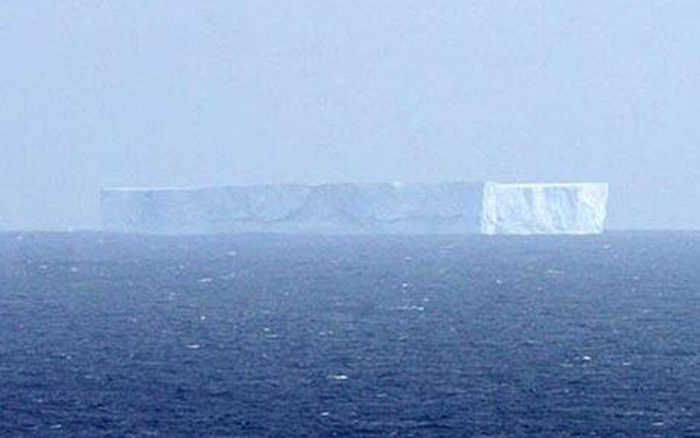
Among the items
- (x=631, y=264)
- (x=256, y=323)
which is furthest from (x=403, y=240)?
(x=256, y=323)

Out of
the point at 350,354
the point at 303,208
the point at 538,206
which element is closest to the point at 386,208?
the point at 303,208

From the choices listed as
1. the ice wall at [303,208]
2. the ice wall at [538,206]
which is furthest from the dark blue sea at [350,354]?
the ice wall at [538,206]

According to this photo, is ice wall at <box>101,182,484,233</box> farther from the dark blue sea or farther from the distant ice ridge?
the dark blue sea

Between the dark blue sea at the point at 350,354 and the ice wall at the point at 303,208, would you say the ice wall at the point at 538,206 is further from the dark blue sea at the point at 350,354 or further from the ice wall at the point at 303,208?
the dark blue sea at the point at 350,354

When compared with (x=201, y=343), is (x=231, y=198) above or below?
above

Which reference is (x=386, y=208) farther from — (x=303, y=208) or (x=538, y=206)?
(x=538, y=206)

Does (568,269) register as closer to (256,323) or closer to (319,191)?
(319,191)
